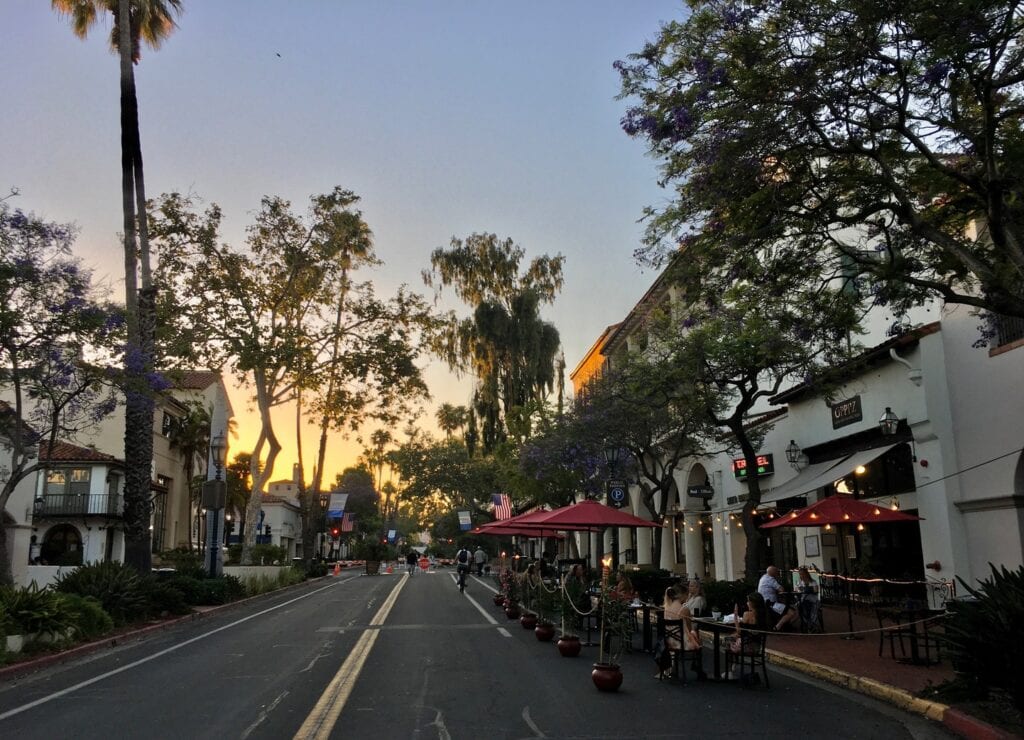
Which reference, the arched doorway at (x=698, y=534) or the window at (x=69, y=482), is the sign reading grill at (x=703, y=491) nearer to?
the arched doorway at (x=698, y=534)

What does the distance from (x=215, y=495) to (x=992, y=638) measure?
25.9 m

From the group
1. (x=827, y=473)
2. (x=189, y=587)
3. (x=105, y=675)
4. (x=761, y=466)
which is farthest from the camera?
(x=761, y=466)

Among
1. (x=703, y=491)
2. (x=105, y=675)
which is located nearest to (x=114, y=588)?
(x=105, y=675)

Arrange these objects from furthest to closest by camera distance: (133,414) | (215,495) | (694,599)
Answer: (215,495) → (133,414) → (694,599)

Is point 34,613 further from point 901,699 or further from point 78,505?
point 78,505

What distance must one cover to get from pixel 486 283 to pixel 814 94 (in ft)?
97.8

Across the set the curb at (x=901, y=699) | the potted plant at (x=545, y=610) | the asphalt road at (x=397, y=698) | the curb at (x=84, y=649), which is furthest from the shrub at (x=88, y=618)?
the curb at (x=901, y=699)

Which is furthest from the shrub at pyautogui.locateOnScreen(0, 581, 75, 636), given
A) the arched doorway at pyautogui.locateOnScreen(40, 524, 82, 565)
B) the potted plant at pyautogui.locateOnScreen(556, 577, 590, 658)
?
the arched doorway at pyautogui.locateOnScreen(40, 524, 82, 565)

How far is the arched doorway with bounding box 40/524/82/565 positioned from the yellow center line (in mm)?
34086

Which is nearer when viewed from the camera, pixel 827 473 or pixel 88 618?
pixel 88 618

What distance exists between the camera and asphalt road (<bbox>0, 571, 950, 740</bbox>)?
7.68m

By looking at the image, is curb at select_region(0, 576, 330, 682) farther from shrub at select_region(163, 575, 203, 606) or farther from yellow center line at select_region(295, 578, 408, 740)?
yellow center line at select_region(295, 578, 408, 740)

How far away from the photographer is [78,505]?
41156mm

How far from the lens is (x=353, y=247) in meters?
33.6
